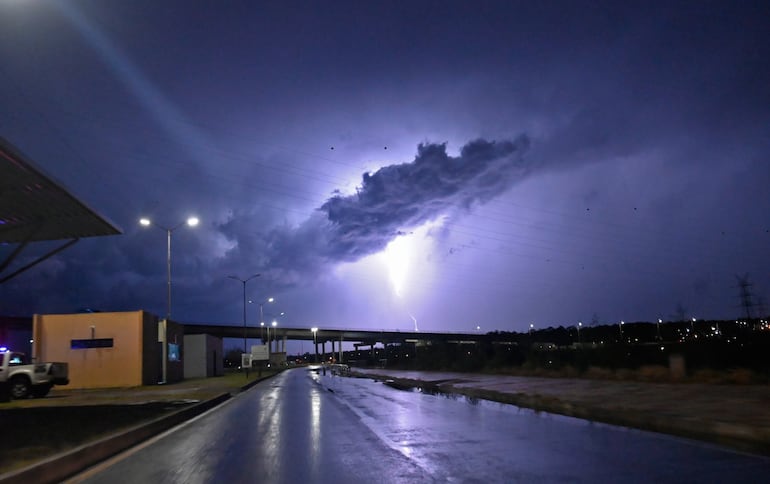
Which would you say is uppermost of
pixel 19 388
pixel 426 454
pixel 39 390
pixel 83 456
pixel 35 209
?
pixel 35 209

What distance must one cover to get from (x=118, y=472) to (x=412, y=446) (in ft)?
17.3

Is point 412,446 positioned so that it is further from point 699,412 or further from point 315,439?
point 699,412

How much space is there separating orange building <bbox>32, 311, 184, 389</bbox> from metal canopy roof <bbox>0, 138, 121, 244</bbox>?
11233 millimetres

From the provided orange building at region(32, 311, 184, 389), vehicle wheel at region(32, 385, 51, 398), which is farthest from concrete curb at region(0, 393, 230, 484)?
orange building at region(32, 311, 184, 389)

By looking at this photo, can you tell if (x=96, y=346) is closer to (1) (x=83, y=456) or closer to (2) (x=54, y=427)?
(2) (x=54, y=427)

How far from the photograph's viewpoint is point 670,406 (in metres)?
15.4

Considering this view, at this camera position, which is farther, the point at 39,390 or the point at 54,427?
the point at 39,390

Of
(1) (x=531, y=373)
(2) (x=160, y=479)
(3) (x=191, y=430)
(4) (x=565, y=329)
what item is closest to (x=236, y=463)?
(2) (x=160, y=479)

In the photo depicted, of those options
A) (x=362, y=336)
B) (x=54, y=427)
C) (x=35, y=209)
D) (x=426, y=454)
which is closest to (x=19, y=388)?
(x=35, y=209)

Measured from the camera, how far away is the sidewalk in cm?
1160

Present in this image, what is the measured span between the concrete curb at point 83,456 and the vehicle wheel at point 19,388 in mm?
15335

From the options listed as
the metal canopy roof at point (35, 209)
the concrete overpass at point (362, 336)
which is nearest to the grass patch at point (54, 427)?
the metal canopy roof at point (35, 209)

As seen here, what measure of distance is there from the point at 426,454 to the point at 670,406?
7.30 m

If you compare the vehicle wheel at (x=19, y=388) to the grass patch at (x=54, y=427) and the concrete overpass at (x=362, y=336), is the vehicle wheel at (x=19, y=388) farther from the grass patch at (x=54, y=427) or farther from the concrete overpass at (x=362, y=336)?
the concrete overpass at (x=362, y=336)
